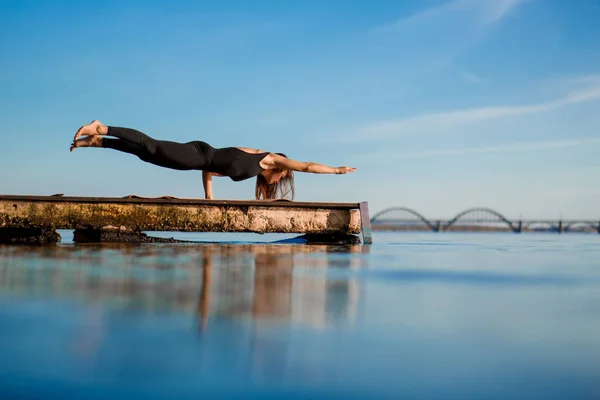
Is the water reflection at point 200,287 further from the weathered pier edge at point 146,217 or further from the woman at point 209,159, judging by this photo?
the weathered pier edge at point 146,217

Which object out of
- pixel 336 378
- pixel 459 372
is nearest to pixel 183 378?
pixel 336 378

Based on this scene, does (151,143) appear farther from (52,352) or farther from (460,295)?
(52,352)

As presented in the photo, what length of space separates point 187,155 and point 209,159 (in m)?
0.34

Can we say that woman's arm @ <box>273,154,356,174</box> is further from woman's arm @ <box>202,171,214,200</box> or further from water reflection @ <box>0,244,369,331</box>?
water reflection @ <box>0,244,369,331</box>

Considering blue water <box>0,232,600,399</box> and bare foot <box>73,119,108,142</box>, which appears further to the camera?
bare foot <box>73,119,108,142</box>

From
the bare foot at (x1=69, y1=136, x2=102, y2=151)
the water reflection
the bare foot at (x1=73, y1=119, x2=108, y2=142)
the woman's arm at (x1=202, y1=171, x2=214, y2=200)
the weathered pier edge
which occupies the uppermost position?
the bare foot at (x1=73, y1=119, x2=108, y2=142)

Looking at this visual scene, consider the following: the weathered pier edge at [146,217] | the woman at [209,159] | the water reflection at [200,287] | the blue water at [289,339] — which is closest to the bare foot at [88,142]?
the woman at [209,159]

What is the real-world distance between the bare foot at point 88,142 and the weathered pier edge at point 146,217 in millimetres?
989

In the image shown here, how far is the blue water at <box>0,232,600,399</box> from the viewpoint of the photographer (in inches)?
48.3

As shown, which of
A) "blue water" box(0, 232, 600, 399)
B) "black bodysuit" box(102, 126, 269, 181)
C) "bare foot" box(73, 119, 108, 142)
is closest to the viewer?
"blue water" box(0, 232, 600, 399)

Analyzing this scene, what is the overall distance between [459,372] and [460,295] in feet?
5.32

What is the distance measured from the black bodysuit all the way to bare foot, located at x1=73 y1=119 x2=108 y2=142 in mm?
92

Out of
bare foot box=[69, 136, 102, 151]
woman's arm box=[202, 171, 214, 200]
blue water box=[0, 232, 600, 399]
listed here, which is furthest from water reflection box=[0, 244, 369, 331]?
woman's arm box=[202, 171, 214, 200]

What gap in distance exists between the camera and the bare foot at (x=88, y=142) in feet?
23.6
